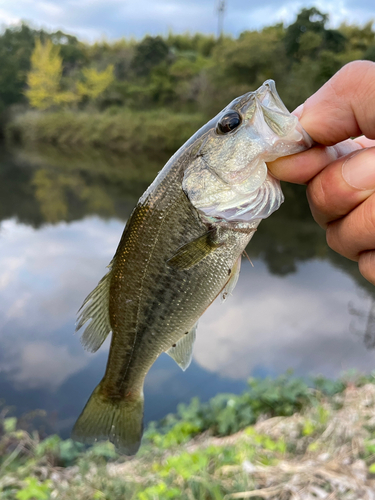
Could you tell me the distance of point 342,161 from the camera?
1.52 meters

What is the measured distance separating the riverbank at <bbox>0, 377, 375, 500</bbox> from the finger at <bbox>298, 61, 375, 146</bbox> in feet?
8.23

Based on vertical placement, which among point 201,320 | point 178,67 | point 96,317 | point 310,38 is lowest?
point 96,317

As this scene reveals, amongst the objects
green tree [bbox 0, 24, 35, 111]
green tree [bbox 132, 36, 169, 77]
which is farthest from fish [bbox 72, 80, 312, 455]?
green tree [bbox 0, 24, 35, 111]

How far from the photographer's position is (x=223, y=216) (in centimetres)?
162

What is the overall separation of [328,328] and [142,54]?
38.7 meters

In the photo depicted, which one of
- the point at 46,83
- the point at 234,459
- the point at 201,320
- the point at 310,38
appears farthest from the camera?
the point at 46,83

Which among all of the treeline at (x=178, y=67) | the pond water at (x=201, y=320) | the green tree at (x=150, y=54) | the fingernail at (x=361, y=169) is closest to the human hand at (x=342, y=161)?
the fingernail at (x=361, y=169)

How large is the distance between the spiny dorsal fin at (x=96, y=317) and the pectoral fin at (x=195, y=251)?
1.37ft

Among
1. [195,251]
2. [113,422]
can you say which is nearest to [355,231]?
[195,251]

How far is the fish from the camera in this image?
60.7 inches

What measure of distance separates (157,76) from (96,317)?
1434 inches

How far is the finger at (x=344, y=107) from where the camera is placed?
Answer: 4.61ft

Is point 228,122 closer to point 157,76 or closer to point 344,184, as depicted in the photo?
point 344,184

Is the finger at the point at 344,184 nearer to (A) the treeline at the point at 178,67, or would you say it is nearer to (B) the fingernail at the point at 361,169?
(B) the fingernail at the point at 361,169
